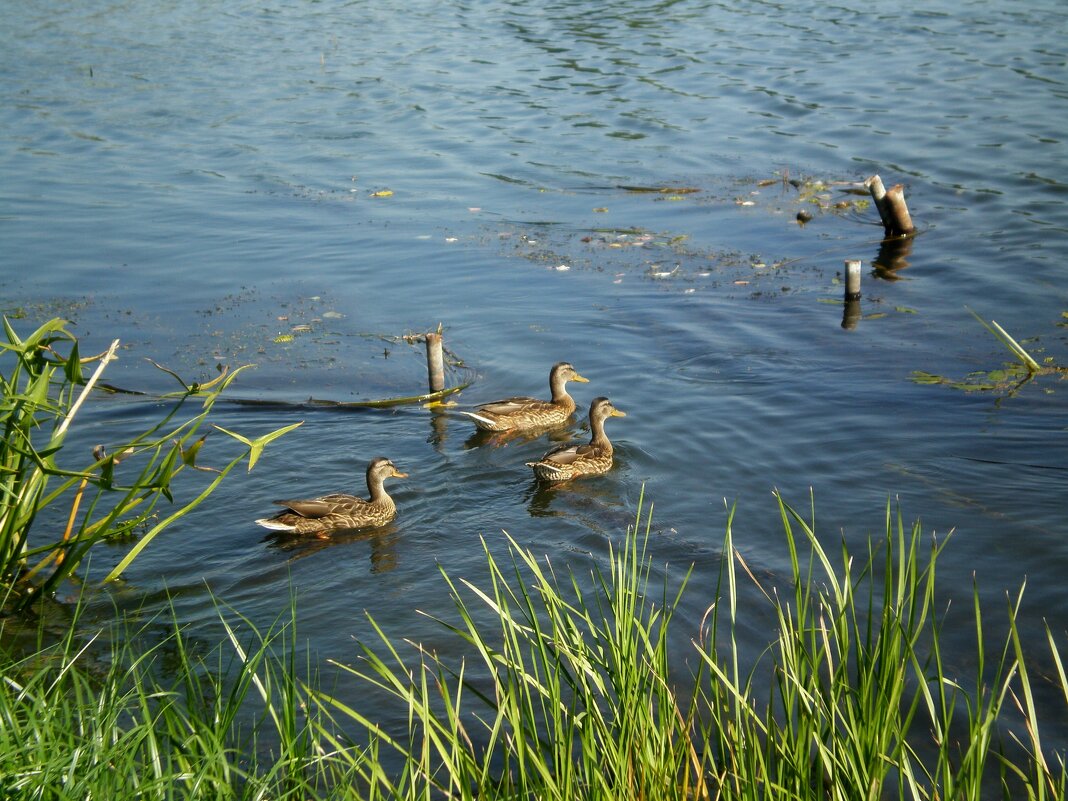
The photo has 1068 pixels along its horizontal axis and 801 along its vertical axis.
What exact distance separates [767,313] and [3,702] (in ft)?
35.7

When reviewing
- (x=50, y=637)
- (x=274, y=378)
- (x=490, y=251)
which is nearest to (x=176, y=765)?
(x=50, y=637)

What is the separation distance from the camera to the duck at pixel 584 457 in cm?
1027

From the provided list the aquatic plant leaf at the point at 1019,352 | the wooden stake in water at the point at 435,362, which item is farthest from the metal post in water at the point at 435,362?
the aquatic plant leaf at the point at 1019,352

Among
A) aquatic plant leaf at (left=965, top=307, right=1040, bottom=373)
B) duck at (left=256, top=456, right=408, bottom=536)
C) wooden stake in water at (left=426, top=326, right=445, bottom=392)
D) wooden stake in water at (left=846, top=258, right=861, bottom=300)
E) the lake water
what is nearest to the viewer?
duck at (left=256, top=456, right=408, bottom=536)

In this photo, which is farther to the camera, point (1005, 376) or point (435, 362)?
point (1005, 376)

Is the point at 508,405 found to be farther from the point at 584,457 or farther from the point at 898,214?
the point at 898,214

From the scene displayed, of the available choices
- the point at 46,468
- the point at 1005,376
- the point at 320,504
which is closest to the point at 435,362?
the point at 320,504

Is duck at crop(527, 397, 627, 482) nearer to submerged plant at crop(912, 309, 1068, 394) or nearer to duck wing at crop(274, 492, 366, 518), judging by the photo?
duck wing at crop(274, 492, 366, 518)

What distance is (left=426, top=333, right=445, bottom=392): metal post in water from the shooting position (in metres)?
11.6

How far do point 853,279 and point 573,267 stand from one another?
3687 millimetres

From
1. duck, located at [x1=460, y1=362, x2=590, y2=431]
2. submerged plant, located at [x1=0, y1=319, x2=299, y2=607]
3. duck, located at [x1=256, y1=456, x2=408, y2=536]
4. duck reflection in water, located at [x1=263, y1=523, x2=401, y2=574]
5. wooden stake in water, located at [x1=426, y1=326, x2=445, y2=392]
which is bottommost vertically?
duck reflection in water, located at [x1=263, y1=523, x2=401, y2=574]

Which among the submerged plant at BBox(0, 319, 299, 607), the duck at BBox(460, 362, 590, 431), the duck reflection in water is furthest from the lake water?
the submerged plant at BBox(0, 319, 299, 607)

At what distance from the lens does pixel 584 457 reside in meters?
10.5

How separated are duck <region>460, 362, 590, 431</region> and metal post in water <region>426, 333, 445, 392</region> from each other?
0.47 m
